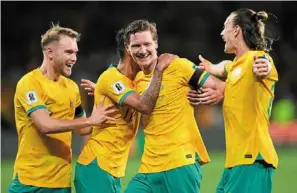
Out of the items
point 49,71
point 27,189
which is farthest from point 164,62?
point 27,189

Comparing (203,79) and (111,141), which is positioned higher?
(203,79)

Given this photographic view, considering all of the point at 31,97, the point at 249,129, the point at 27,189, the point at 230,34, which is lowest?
the point at 27,189

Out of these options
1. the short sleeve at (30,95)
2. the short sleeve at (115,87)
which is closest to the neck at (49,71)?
the short sleeve at (30,95)

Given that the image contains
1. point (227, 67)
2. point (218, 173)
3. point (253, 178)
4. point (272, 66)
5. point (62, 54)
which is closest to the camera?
point (272, 66)

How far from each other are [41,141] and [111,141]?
65 centimetres

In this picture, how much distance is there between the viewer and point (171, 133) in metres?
5.71

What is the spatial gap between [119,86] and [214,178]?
7371 mm

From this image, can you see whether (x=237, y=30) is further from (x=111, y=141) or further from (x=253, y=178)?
(x=111, y=141)

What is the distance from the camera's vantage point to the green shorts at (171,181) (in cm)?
568

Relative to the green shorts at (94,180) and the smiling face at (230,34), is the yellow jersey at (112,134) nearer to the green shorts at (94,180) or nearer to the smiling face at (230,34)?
the green shorts at (94,180)

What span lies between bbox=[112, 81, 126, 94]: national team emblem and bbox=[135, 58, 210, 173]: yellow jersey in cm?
35

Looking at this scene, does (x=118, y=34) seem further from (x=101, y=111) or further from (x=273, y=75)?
(x=273, y=75)

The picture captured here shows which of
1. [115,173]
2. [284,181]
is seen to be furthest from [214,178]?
[115,173]

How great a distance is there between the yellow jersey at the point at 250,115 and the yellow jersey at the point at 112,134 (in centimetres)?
98
